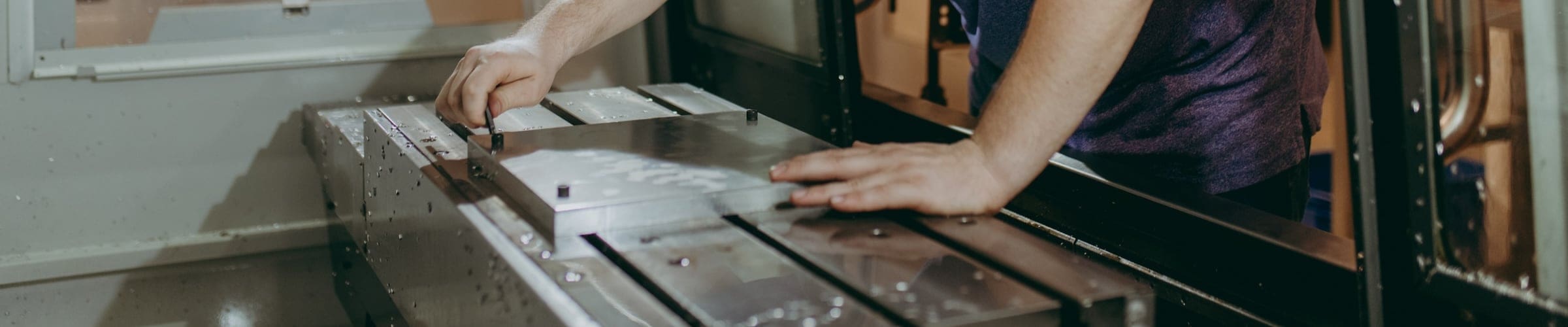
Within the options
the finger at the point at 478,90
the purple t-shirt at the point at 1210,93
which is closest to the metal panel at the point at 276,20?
the finger at the point at 478,90

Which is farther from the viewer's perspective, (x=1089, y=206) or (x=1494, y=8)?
(x=1089, y=206)

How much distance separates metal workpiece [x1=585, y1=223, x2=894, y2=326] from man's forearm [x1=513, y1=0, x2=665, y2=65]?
1.55 feet

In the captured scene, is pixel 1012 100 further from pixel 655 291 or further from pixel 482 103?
pixel 482 103

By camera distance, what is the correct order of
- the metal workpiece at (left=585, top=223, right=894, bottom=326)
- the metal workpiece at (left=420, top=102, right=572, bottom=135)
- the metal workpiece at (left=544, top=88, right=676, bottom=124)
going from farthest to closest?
the metal workpiece at (left=544, top=88, right=676, bottom=124) → the metal workpiece at (left=420, top=102, right=572, bottom=135) → the metal workpiece at (left=585, top=223, right=894, bottom=326)

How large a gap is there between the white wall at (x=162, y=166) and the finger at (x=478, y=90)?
0.85 metres

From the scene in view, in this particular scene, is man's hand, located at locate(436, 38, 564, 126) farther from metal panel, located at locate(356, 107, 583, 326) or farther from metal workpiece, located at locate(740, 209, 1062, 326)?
metal workpiece, located at locate(740, 209, 1062, 326)

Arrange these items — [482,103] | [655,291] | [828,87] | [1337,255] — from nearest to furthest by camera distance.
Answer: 1. [655,291]
2. [1337,255]
3. [482,103]
4. [828,87]

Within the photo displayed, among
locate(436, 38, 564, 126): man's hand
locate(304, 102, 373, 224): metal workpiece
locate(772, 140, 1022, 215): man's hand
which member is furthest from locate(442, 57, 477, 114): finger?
locate(772, 140, 1022, 215): man's hand

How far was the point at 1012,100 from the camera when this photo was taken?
3.10 feet

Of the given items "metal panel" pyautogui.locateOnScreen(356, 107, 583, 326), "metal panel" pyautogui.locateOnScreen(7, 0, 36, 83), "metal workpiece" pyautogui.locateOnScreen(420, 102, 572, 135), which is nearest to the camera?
"metal panel" pyautogui.locateOnScreen(356, 107, 583, 326)

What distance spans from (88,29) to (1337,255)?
1648mm

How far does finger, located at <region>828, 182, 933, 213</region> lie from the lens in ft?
2.92

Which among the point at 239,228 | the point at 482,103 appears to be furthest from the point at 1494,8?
the point at 239,228

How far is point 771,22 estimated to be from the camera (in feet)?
6.09
